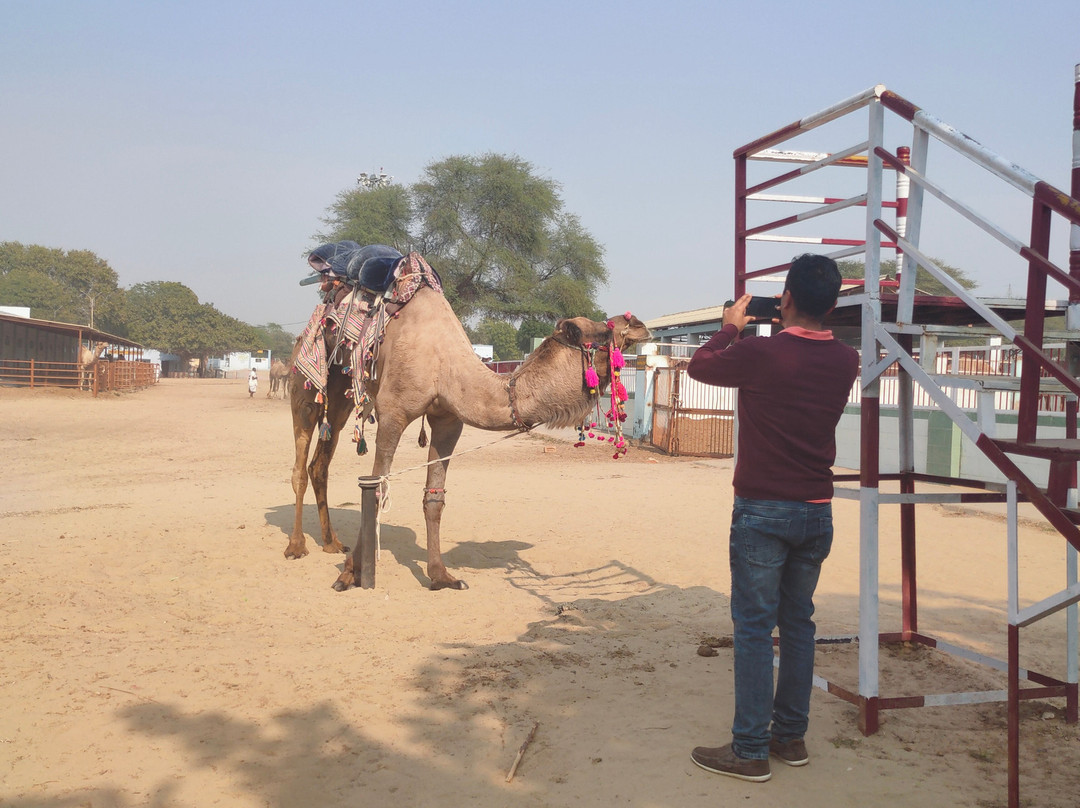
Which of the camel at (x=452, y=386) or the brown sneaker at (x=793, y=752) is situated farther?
the camel at (x=452, y=386)

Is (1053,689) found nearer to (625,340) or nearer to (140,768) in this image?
(625,340)

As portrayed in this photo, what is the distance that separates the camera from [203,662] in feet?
14.7

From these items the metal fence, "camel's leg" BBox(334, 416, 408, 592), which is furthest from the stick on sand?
the metal fence

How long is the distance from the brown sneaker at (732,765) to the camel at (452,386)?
2.49 meters

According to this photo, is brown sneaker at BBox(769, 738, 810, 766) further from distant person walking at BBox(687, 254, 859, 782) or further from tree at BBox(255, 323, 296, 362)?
tree at BBox(255, 323, 296, 362)

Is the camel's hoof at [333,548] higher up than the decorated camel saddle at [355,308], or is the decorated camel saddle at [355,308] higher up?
the decorated camel saddle at [355,308]

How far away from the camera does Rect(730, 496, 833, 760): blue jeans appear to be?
318cm

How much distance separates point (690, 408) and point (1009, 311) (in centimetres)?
1403

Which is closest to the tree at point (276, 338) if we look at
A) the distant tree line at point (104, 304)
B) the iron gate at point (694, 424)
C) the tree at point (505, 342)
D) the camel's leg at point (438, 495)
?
the distant tree line at point (104, 304)

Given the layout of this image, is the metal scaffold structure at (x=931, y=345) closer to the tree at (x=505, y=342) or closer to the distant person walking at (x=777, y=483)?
the distant person walking at (x=777, y=483)

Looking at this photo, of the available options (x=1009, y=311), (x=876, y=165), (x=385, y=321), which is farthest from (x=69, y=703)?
(x=1009, y=311)

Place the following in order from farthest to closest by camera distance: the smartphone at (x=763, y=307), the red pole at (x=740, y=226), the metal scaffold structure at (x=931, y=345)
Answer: the red pole at (x=740, y=226)
the smartphone at (x=763, y=307)
the metal scaffold structure at (x=931, y=345)

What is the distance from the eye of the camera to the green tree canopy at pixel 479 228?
38.7 m

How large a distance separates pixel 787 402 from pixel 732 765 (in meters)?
1.42
